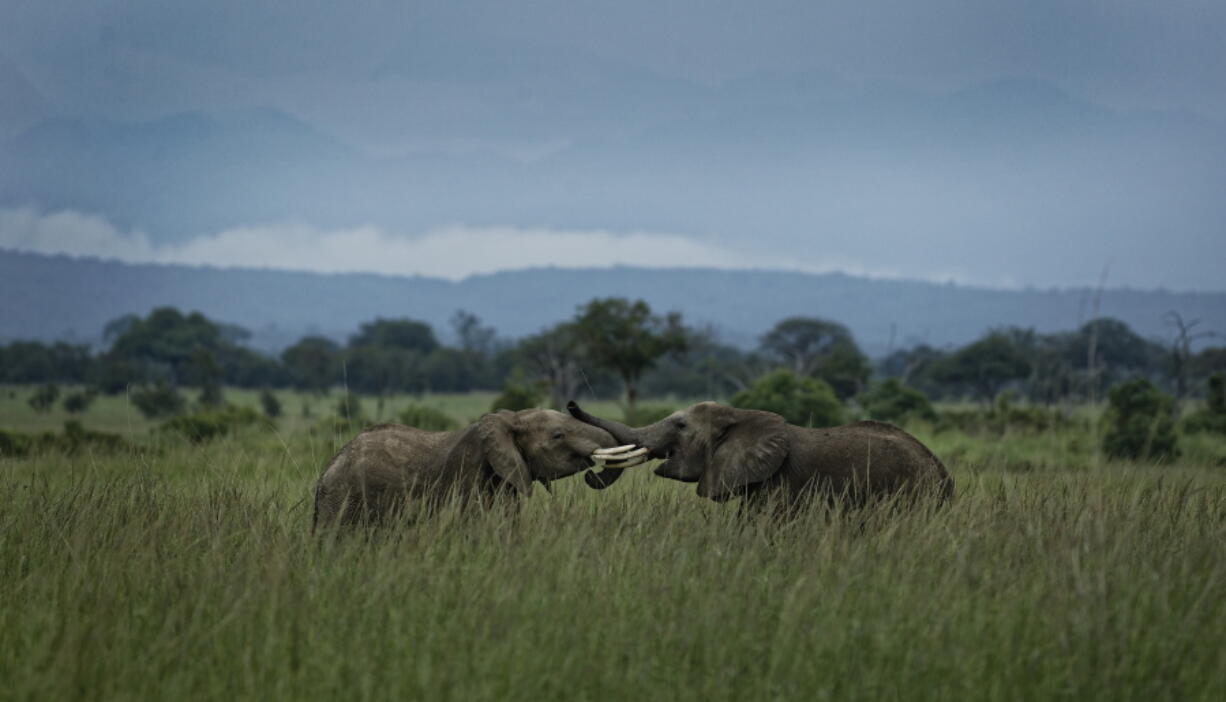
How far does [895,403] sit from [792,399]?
5874 mm

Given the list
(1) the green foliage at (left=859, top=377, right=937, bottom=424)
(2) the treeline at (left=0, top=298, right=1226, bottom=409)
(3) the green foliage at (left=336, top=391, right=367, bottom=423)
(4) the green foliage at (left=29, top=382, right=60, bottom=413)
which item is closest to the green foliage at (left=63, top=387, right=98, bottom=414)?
(4) the green foliage at (left=29, top=382, right=60, bottom=413)

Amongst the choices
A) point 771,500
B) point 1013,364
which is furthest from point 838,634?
point 1013,364

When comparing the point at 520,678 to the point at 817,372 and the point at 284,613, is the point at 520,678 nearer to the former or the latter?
the point at 284,613

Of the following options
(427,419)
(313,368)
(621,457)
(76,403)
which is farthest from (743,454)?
(313,368)

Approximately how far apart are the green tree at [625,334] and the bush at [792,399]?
60.2 feet

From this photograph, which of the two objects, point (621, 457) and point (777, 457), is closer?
point (621, 457)

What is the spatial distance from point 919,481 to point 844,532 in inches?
31.0

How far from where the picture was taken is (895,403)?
123 feet

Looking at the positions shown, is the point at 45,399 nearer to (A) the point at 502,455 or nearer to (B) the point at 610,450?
(A) the point at 502,455

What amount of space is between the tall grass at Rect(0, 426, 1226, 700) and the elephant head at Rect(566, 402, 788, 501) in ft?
1.89

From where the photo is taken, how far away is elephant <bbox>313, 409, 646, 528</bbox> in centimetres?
904

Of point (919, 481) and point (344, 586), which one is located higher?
point (919, 481)

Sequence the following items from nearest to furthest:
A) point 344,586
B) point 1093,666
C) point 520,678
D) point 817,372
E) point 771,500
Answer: point 520,678 < point 1093,666 < point 344,586 < point 771,500 < point 817,372

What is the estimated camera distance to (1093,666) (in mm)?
6746
